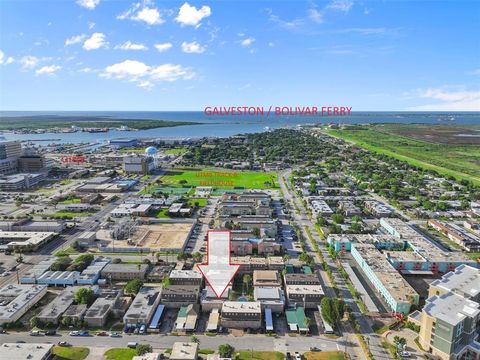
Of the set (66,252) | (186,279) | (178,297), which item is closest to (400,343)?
(178,297)

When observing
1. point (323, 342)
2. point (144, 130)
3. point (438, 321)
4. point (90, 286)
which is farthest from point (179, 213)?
point (144, 130)

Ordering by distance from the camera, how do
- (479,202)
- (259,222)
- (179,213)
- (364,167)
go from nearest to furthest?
(259,222) < (179,213) < (479,202) < (364,167)

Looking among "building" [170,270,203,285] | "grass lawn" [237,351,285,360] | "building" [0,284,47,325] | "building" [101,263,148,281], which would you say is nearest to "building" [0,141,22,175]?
"building" [0,284,47,325]

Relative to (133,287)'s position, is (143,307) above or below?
below

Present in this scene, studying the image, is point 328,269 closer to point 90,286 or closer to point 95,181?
point 90,286

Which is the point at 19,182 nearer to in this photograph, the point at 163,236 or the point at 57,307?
the point at 163,236

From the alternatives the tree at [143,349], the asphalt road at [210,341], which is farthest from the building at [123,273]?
the tree at [143,349]

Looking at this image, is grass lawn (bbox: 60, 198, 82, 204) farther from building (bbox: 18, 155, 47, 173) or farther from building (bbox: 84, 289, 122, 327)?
building (bbox: 84, 289, 122, 327)
